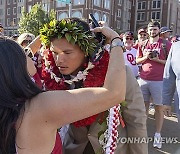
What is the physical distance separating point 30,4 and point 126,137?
55593 mm

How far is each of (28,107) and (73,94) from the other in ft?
0.65

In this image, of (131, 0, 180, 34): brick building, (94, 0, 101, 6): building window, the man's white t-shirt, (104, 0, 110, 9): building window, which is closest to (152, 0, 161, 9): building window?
(131, 0, 180, 34): brick building

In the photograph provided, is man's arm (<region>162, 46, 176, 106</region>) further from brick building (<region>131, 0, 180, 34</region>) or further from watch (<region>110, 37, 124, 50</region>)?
brick building (<region>131, 0, 180, 34</region>)

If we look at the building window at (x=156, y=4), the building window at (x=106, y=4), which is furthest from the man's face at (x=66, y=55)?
the building window at (x=156, y=4)

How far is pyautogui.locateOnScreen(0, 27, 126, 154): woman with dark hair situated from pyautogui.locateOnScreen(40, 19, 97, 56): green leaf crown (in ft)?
2.44

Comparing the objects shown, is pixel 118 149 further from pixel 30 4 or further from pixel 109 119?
pixel 30 4

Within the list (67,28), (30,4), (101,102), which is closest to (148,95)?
(67,28)

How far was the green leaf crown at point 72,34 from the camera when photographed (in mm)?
1995

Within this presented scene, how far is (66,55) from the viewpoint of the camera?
6.63 ft

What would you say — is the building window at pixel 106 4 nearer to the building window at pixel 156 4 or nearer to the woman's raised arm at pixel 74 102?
the building window at pixel 156 4

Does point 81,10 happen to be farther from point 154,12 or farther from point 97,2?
point 154,12

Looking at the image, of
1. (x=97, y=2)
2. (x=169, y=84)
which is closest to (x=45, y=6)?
(x=97, y=2)

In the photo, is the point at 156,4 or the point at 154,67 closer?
the point at 154,67

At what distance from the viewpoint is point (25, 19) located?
1775 inches
